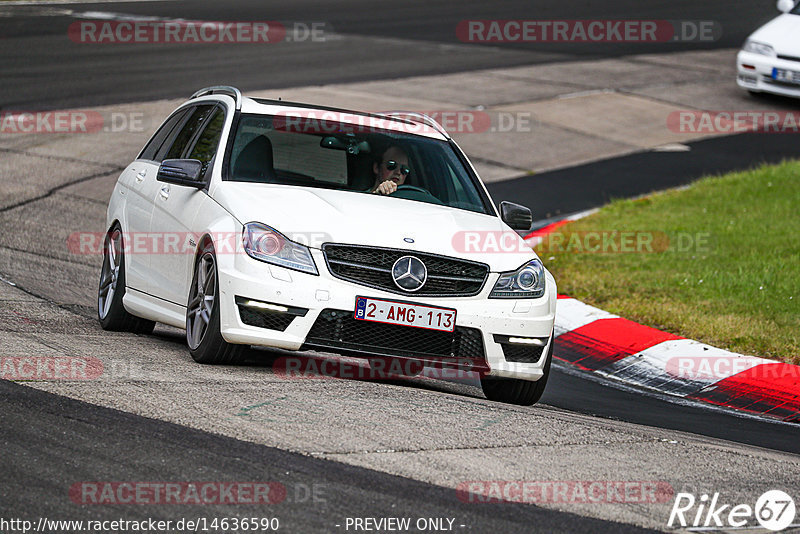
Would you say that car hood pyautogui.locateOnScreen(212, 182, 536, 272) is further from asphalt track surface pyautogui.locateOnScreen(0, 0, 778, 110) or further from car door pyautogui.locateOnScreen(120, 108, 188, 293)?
asphalt track surface pyautogui.locateOnScreen(0, 0, 778, 110)

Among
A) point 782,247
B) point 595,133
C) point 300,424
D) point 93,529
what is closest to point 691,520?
point 300,424

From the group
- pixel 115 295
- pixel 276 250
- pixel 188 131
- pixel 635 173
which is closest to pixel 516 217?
pixel 276 250

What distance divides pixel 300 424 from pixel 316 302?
1.16m

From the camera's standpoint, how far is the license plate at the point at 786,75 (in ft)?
66.1

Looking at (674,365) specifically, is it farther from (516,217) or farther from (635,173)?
(635,173)

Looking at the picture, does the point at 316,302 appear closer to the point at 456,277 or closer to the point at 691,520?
the point at 456,277

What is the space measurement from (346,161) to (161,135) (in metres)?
1.86

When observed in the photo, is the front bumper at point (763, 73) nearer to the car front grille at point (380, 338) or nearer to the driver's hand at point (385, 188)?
the driver's hand at point (385, 188)

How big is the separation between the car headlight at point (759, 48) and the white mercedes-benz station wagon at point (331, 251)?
42.3ft

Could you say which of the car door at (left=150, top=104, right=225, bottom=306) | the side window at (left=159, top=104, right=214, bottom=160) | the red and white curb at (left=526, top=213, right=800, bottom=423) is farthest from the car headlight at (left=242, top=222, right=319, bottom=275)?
the red and white curb at (left=526, top=213, right=800, bottom=423)

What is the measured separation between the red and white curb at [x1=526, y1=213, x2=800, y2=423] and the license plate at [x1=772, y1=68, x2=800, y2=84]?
1097 centimetres

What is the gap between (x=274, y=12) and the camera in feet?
99.2

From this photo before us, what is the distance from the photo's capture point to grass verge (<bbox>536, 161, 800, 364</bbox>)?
10047mm

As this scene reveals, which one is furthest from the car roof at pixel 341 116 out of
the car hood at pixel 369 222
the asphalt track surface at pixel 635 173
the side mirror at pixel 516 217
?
the asphalt track surface at pixel 635 173
